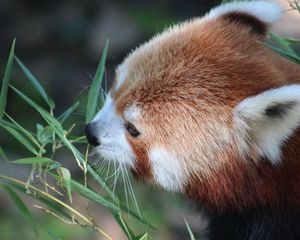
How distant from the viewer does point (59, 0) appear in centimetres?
643

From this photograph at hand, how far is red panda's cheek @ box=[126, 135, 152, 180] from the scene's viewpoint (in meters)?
2.68

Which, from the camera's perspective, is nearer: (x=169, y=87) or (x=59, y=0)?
(x=169, y=87)

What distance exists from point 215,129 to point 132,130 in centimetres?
28

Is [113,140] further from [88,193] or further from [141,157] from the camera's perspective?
[88,193]

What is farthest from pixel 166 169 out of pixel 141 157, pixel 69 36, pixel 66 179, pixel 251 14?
pixel 69 36

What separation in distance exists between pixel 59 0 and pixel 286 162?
4.16 metres

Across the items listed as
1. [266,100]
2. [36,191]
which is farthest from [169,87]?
[36,191]

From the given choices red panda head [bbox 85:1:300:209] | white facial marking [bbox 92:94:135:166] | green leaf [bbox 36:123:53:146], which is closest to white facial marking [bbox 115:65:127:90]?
red panda head [bbox 85:1:300:209]

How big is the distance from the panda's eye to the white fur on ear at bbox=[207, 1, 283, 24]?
1.80 ft

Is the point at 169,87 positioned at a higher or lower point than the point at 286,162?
higher

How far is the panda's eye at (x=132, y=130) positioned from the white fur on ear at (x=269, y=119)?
0.34 m

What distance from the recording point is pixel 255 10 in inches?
115

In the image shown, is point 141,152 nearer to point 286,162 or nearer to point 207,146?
point 207,146

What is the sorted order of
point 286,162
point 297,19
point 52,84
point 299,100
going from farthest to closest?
1. point 52,84
2. point 297,19
3. point 286,162
4. point 299,100
